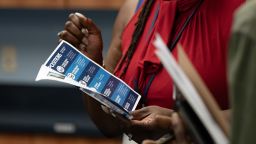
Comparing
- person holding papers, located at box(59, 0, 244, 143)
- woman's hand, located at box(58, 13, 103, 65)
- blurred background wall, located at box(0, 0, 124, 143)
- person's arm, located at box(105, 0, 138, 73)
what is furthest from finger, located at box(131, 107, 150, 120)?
blurred background wall, located at box(0, 0, 124, 143)

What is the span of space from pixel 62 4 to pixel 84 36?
212 centimetres

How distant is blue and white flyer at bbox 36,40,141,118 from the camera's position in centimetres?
173

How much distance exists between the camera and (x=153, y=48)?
1.86m

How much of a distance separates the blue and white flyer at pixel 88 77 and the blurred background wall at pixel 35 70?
2132 millimetres

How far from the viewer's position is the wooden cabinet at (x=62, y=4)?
3984mm

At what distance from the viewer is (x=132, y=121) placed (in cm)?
174

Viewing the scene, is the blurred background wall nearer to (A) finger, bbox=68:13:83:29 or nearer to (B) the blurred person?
(A) finger, bbox=68:13:83:29

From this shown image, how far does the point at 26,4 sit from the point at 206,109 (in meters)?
3.08

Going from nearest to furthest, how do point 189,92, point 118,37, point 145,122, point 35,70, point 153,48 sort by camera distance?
point 189,92
point 145,122
point 153,48
point 118,37
point 35,70

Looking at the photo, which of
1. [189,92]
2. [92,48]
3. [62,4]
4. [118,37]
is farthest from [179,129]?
[62,4]

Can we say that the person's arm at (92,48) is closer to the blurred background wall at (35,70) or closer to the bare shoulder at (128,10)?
the bare shoulder at (128,10)

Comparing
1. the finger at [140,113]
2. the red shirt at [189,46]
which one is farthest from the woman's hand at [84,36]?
the finger at [140,113]

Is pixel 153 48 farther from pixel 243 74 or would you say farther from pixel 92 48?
pixel 243 74

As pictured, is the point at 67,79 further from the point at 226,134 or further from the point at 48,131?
the point at 48,131
